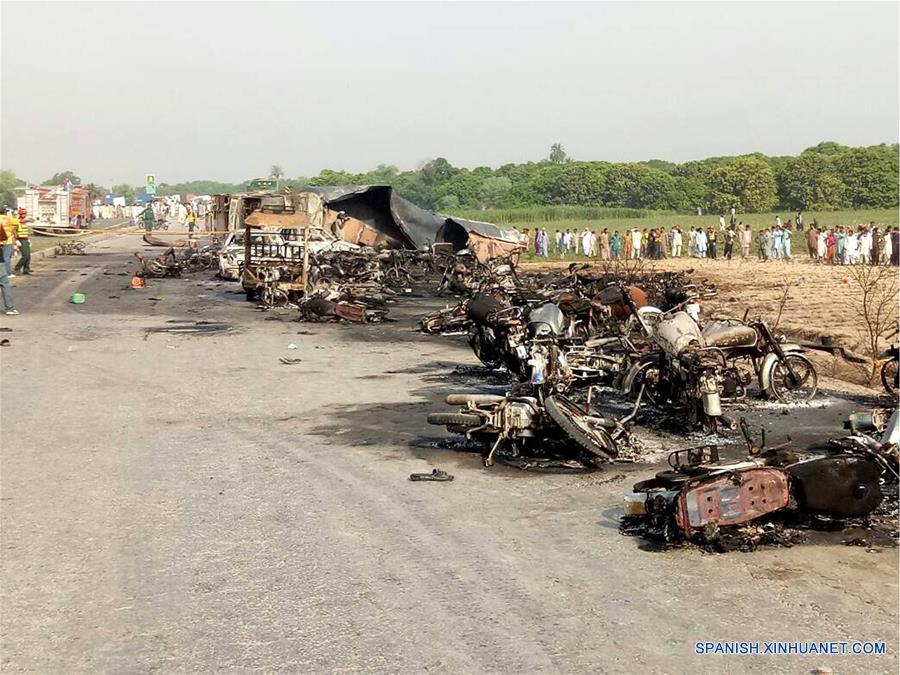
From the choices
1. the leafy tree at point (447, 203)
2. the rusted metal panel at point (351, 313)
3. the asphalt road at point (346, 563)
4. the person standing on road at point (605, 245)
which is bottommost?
the asphalt road at point (346, 563)

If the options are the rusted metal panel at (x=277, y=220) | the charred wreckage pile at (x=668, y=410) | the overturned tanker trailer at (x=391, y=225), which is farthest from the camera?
the overturned tanker trailer at (x=391, y=225)

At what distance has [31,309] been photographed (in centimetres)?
1975

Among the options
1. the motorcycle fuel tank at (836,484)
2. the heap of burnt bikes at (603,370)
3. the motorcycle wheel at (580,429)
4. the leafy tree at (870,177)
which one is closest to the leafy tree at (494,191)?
the leafy tree at (870,177)

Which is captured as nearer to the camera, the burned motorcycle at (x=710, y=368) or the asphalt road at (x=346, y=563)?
the asphalt road at (x=346, y=563)

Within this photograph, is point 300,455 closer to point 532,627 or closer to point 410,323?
point 532,627

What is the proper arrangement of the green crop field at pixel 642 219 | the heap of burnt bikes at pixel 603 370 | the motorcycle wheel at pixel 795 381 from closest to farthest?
1. the heap of burnt bikes at pixel 603 370
2. the motorcycle wheel at pixel 795 381
3. the green crop field at pixel 642 219

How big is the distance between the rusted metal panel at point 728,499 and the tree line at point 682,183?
66353mm

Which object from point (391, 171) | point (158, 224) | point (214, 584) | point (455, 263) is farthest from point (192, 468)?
point (391, 171)

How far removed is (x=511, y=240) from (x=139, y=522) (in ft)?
95.5

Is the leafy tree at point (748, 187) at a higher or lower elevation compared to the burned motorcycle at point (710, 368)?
higher

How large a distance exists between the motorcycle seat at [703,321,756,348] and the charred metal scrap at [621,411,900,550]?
399 cm

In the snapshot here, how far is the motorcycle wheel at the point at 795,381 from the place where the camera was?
10656 mm

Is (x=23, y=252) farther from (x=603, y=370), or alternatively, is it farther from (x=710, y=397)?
(x=710, y=397)

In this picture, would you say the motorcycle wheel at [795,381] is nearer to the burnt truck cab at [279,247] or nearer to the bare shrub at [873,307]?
the bare shrub at [873,307]
